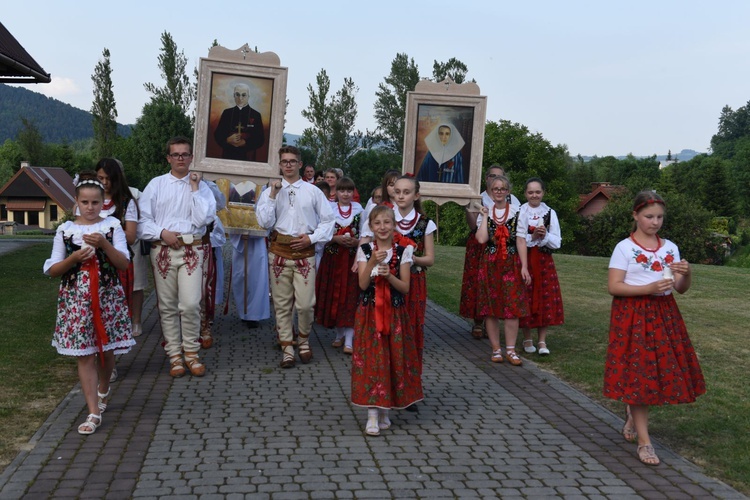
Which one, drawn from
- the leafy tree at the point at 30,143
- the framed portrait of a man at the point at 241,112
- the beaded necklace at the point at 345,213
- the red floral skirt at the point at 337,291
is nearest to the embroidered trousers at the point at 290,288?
the red floral skirt at the point at 337,291

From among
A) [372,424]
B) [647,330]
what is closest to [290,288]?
[372,424]

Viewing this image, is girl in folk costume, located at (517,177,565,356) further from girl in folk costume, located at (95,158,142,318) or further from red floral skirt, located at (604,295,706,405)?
girl in folk costume, located at (95,158,142,318)

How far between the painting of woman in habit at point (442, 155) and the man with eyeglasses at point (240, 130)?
6.62ft

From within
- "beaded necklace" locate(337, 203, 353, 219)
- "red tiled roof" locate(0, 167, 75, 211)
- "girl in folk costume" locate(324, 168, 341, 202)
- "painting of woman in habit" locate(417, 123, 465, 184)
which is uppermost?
"painting of woman in habit" locate(417, 123, 465, 184)

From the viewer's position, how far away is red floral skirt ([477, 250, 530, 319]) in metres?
8.36

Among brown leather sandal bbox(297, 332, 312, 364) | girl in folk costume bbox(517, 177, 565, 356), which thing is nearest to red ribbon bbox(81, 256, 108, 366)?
brown leather sandal bbox(297, 332, 312, 364)

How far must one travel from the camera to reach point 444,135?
9.83 meters

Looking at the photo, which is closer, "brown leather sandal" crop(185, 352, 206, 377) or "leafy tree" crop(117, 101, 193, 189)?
"brown leather sandal" crop(185, 352, 206, 377)

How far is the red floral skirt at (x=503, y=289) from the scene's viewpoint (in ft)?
27.4

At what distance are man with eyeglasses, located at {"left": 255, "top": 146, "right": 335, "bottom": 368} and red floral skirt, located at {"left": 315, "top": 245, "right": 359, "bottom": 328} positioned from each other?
31.5 inches

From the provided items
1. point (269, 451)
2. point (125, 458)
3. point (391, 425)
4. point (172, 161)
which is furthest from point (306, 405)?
point (172, 161)

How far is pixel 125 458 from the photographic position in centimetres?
515

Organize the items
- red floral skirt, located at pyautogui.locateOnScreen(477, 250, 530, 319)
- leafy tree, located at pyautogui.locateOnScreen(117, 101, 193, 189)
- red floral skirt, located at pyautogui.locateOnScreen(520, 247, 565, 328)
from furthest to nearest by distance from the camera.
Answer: leafy tree, located at pyautogui.locateOnScreen(117, 101, 193, 189) → red floral skirt, located at pyautogui.locateOnScreen(520, 247, 565, 328) → red floral skirt, located at pyautogui.locateOnScreen(477, 250, 530, 319)

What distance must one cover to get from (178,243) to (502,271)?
3.34m
